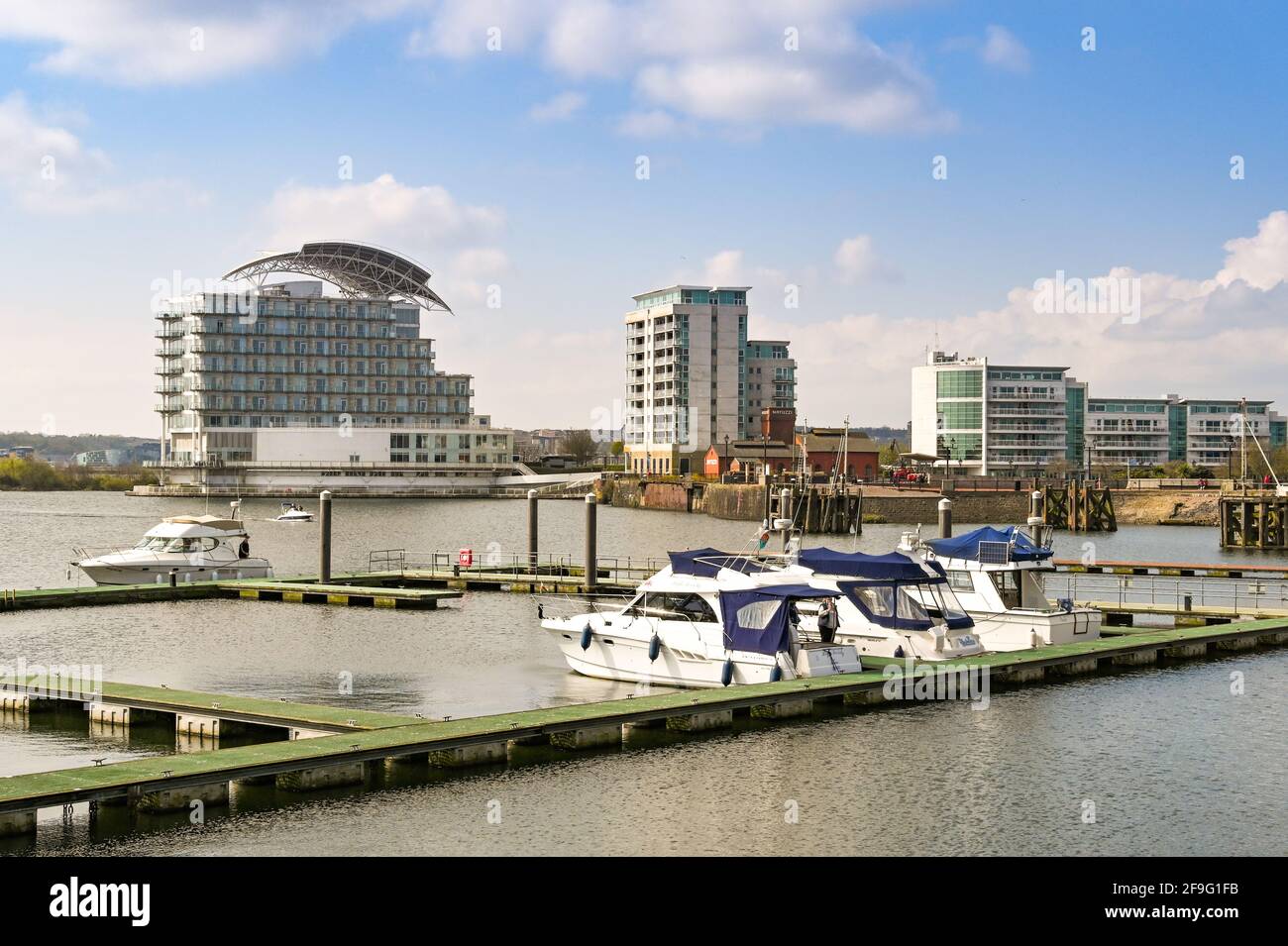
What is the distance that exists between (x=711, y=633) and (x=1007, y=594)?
1140 cm

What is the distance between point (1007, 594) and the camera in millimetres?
41719

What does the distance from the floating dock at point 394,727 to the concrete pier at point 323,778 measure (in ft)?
0.06

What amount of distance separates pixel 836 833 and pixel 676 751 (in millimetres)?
5915

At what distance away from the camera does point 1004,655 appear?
38.2 metres

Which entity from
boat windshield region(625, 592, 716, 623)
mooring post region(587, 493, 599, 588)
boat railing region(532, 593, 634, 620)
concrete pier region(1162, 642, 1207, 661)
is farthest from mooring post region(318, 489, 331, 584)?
concrete pier region(1162, 642, 1207, 661)

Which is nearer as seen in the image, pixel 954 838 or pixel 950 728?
pixel 954 838

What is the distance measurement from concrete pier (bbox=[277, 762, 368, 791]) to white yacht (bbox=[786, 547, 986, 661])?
51.6 ft

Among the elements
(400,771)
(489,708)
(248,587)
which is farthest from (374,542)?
(400,771)

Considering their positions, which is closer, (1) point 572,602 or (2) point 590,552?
(1) point 572,602

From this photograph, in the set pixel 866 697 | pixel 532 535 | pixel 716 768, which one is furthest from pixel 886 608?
pixel 532 535

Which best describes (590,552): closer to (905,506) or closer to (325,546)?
(325,546)

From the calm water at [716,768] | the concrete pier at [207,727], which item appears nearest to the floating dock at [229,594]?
the calm water at [716,768]

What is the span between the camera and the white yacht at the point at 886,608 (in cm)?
3756
